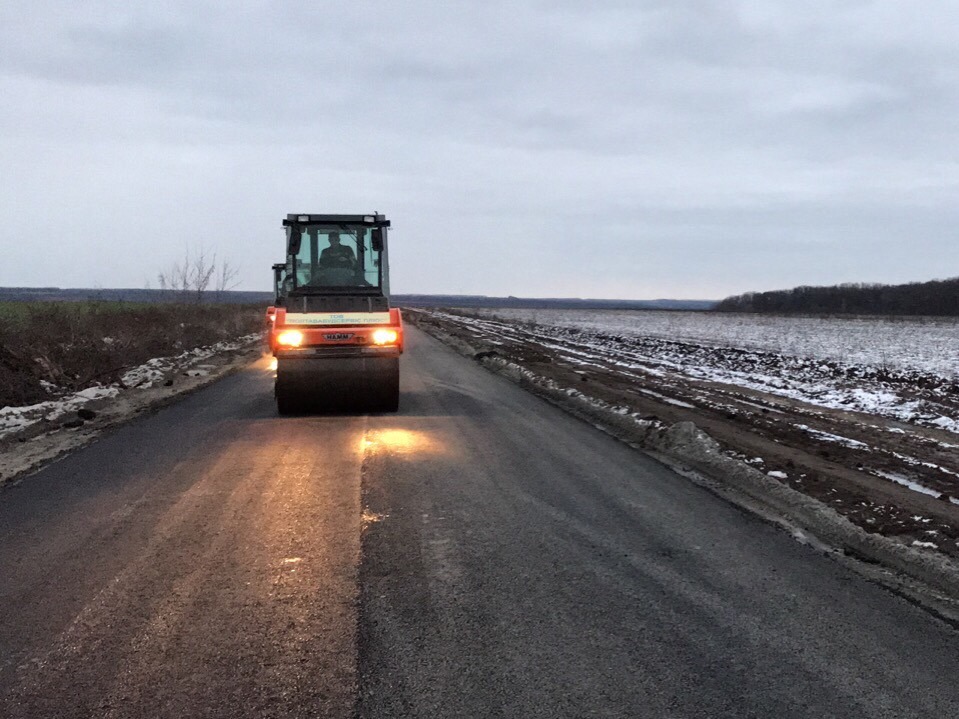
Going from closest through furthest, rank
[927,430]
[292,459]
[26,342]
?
[292,459] < [927,430] < [26,342]

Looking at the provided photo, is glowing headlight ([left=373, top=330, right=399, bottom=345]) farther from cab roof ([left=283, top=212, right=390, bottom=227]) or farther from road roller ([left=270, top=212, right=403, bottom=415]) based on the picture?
cab roof ([left=283, top=212, right=390, bottom=227])

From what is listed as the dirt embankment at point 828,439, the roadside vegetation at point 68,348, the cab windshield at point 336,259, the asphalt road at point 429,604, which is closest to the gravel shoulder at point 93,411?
the roadside vegetation at point 68,348

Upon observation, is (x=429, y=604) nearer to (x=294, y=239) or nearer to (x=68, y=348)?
(x=294, y=239)

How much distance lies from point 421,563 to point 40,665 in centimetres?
217

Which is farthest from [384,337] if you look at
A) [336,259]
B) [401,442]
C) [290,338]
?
[401,442]

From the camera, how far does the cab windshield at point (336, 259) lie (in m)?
11.5

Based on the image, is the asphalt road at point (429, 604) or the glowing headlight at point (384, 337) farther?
A: the glowing headlight at point (384, 337)

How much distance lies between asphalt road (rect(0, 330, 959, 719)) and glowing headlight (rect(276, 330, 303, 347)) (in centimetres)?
371

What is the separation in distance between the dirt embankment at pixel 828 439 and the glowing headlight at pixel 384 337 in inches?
157

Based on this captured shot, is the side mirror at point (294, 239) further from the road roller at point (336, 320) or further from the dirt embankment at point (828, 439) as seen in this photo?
the dirt embankment at point (828, 439)

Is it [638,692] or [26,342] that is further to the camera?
[26,342]

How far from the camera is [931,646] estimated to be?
3.61m

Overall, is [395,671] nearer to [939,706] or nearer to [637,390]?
[939,706]

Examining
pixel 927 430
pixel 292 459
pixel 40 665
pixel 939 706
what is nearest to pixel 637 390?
pixel 927 430
